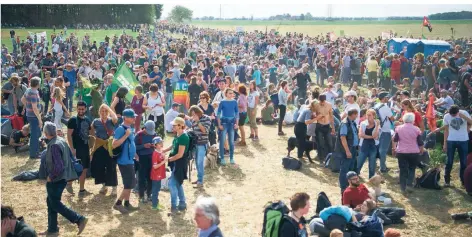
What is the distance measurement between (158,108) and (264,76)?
10853 millimetres

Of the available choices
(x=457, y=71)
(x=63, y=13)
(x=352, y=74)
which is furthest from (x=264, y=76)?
(x=63, y=13)

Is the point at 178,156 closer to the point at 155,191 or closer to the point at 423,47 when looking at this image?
the point at 155,191

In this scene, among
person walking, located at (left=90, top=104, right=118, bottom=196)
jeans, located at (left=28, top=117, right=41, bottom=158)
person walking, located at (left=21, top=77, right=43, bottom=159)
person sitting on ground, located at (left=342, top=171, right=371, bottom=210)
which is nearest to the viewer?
person sitting on ground, located at (left=342, top=171, right=371, bottom=210)

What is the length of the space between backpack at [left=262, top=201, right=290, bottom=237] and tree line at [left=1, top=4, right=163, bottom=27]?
46.6m

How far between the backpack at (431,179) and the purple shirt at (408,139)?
37.7 inches

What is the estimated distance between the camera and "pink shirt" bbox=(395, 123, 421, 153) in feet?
29.6

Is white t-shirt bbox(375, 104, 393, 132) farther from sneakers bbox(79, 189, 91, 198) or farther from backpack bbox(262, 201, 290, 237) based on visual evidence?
sneakers bbox(79, 189, 91, 198)

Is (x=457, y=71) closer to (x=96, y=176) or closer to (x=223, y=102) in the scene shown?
(x=223, y=102)

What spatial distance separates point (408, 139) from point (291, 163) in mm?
2842

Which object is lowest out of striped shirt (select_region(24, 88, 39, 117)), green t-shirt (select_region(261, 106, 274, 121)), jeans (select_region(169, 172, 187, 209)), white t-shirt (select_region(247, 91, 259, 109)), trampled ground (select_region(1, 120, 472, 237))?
trampled ground (select_region(1, 120, 472, 237))

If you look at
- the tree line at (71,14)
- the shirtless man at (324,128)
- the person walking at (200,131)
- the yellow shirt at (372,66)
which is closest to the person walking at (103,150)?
the person walking at (200,131)

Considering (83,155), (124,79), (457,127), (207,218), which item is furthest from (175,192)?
(457,127)

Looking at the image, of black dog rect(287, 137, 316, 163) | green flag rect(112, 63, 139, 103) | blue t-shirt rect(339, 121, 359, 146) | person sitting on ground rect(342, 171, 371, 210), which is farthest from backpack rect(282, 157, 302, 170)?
green flag rect(112, 63, 139, 103)

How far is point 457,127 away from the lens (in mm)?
9570
